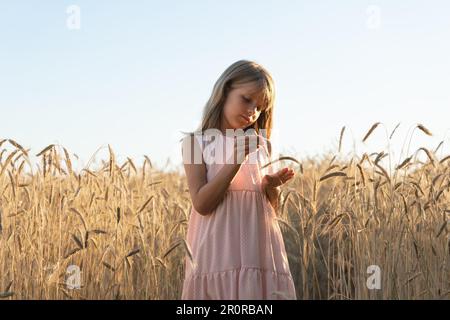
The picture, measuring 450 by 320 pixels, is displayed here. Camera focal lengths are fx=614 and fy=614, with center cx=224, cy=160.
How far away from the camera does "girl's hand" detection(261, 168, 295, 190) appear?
2.11 meters

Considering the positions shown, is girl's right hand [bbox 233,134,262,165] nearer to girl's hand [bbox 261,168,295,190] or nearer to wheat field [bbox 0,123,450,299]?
girl's hand [bbox 261,168,295,190]

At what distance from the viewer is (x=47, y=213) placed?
9.80ft

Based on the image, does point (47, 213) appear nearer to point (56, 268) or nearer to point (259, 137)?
point (56, 268)

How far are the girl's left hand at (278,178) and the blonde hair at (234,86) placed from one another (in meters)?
0.28

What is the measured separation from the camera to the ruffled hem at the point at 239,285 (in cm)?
208

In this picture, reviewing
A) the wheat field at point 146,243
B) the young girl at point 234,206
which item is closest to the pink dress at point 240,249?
the young girl at point 234,206

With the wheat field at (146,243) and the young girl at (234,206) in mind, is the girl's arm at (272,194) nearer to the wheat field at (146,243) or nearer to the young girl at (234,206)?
the young girl at (234,206)

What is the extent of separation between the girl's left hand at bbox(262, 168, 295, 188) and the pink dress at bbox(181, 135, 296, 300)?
0.04 metres

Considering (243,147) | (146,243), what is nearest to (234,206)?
(243,147)
